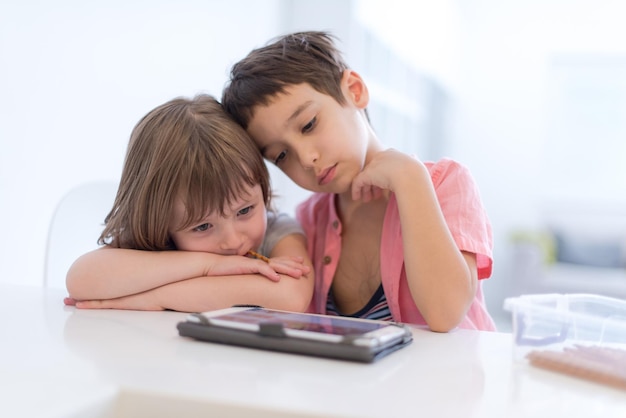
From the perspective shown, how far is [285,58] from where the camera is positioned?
3.71 feet

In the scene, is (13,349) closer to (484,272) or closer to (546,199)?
(484,272)

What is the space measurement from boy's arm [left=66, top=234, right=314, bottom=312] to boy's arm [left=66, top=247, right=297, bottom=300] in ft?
0.03

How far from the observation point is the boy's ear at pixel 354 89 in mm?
1164

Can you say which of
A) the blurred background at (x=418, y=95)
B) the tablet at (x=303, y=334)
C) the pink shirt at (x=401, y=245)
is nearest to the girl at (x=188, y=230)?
the pink shirt at (x=401, y=245)

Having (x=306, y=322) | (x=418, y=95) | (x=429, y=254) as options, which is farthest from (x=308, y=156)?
(x=418, y=95)

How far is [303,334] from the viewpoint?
0.65 meters

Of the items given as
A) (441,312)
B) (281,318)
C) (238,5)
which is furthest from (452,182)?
(238,5)

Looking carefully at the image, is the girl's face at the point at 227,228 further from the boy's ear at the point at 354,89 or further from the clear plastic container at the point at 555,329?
the clear plastic container at the point at 555,329

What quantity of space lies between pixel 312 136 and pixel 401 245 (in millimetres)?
223

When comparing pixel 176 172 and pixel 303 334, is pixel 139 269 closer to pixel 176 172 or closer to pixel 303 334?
pixel 176 172

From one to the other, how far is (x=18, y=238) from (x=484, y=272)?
872 mm

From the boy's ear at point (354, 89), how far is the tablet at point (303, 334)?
520 millimetres

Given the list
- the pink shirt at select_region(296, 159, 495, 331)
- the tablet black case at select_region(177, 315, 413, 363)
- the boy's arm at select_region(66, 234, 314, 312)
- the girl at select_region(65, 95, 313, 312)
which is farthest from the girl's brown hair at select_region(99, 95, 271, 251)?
the tablet black case at select_region(177, 315, 413, 363)

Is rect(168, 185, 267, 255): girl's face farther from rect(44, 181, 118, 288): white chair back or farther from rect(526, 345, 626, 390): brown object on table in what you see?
rect(526, 345, 626, 390): brown object on table
